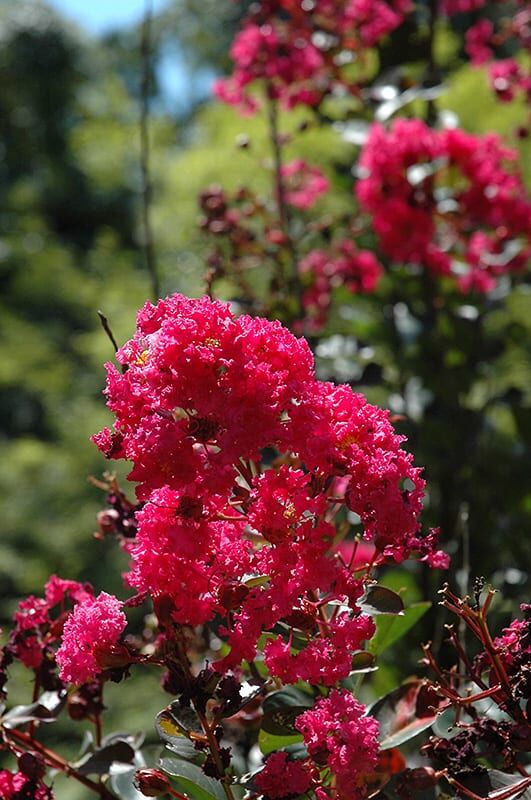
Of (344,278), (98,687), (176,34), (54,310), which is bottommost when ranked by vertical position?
(98,687)

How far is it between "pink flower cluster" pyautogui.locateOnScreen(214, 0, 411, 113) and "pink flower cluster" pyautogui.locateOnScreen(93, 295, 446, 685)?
3.17ft

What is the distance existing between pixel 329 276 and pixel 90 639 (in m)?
1.09

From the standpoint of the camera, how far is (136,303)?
13.5 feet

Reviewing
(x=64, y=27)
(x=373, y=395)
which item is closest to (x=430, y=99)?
(x=373, y=395)

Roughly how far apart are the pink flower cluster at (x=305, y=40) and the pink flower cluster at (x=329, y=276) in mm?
255

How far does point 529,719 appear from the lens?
616mm

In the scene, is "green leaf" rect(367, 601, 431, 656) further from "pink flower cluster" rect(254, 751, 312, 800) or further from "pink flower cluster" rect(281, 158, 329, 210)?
"pink flower cluster" rect(281, 158, 329, 210)

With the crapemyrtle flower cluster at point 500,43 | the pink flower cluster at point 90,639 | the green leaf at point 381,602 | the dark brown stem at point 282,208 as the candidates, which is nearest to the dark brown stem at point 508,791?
the green leaf at point 381,602

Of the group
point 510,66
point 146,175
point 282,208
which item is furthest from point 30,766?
point 510,66

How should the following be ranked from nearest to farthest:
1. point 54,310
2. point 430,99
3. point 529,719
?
point 529,719 < point 430,99 < point 54,310

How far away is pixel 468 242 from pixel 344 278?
26 centimetres

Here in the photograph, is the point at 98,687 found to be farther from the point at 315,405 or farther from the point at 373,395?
the point at 373,395

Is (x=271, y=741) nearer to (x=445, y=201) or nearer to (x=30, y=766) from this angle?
(x=30, y=766)

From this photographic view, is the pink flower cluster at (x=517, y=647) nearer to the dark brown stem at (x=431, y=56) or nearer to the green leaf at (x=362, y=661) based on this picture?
the green leaf at (x=362, y=661)
